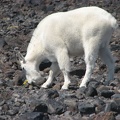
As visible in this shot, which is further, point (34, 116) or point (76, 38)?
point (76, 38)

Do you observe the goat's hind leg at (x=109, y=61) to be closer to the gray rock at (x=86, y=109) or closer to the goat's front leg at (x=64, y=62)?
the goat's front leg at (x=64, y=62)

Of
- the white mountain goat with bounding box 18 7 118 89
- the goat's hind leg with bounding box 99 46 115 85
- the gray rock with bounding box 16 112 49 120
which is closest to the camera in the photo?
the gray rock with bounding box 16 112 49 120

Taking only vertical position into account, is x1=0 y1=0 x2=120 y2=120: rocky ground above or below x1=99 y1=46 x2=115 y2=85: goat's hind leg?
below

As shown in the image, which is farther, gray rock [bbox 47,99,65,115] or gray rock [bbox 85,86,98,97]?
gray rock [bbox 85,86,98,97]

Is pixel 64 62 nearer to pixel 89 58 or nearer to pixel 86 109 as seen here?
pixel 89 58

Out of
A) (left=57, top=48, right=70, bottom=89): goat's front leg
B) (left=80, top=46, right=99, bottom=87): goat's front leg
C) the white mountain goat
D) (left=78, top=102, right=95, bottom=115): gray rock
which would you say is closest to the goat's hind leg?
the white mountain goat

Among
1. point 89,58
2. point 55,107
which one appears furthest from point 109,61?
point 55,107

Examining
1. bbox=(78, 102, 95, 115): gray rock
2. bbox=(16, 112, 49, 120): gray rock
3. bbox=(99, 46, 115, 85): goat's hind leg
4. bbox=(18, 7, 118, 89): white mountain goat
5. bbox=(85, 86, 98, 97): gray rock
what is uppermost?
bbox=(18, 7, 118, 89): white mountain goat

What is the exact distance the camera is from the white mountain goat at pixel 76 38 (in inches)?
543

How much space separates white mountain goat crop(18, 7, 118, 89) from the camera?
45.3ft

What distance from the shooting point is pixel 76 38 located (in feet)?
46.0

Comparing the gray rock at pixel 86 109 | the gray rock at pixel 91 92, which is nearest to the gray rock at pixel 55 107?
the gray rock at pixel 86 109

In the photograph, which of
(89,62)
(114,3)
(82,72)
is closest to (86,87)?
(89,62)

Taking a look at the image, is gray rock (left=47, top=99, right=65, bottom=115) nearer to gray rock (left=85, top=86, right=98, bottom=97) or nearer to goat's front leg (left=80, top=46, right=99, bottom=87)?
gray rock (left=85, top=86, right=98, bottom=97)
